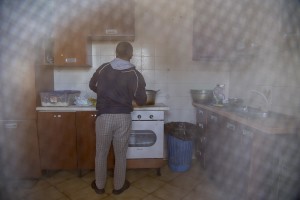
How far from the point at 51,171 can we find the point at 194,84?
2096 mm

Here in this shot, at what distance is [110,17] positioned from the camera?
7.47ft

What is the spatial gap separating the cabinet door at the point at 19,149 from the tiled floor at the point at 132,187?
4.4 inches

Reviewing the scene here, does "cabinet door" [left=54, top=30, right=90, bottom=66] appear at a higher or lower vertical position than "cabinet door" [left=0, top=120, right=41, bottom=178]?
higher

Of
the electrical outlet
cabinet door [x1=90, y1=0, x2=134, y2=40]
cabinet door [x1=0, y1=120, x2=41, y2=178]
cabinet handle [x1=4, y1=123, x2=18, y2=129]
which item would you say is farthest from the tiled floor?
cabinet door [x1=90, y1=0, x2=134, y2=40]

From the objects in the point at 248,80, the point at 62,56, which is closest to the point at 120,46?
the point at 62,56

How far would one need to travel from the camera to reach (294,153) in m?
1.37

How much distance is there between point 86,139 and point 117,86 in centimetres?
81

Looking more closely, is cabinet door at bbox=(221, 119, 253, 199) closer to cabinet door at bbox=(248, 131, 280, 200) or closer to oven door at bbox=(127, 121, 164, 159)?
cabinet door at bbox=(248, 131, 280, 200)

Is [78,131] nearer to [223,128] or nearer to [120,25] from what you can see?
[120,25]

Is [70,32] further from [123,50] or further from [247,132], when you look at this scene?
[247,132]

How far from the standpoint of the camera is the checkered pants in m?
1.77

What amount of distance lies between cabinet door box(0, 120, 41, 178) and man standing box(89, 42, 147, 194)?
31.4 inches

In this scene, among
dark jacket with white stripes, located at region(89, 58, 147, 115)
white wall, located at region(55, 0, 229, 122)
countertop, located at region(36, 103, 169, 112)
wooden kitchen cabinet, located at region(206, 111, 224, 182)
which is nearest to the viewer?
dark jacket with white stripes, located at region(89, 58, 147, 115)

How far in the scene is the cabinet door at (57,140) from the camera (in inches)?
83.5
